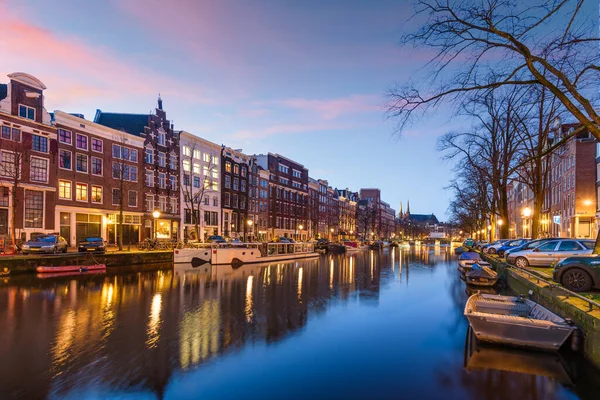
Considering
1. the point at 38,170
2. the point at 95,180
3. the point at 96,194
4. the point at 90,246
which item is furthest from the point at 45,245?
the point at 95,180

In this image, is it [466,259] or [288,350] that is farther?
[466,259]

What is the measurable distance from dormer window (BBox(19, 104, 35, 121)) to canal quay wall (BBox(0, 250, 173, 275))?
1720 cm

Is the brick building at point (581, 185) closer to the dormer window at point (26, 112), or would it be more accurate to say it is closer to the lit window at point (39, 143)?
the lit window at point (39, 143)

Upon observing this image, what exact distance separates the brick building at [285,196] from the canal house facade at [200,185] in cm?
1996

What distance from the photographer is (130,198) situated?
2090 inches

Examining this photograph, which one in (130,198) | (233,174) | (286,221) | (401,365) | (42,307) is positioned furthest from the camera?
(286,221)

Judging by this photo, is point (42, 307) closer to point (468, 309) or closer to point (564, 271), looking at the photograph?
point (468, 309)

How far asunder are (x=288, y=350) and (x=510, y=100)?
94.2ft

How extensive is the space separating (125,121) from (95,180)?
490 inches

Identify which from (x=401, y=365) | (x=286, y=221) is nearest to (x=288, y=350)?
(x=401, y=365)

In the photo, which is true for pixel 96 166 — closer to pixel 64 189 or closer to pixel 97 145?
pixel 97 145

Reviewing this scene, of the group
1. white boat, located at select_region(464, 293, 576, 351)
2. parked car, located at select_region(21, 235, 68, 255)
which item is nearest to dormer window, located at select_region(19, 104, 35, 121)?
parked car, located at select_region(21, 235, 68, 255)

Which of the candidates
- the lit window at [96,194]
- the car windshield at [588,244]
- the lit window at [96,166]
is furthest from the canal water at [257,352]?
the lit window at [96,166]

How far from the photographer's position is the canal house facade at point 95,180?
45.0 m
